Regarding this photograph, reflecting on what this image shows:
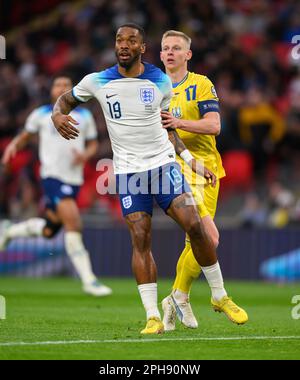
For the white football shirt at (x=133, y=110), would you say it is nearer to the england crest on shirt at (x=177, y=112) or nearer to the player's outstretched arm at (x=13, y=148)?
the england crest on shirt at (x=177, y=112)

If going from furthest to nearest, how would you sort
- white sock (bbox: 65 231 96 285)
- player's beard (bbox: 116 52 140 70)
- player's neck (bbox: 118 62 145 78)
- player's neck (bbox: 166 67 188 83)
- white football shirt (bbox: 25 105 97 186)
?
white football shirt (bbox: 25 105 97 186) < white sock (bbox: 65 231 96 285) < player's neck (bbox: 166 67 188 83) < player's neck (bbox: 118 62 145 78) < player's beard (bbox: 116 52 140 70)

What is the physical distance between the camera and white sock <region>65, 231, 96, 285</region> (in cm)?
1366

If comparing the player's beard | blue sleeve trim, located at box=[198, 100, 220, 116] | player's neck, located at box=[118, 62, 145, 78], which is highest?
the player's beard

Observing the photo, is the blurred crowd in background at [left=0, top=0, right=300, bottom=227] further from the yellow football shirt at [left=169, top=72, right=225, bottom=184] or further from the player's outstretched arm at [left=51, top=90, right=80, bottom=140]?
the player's outstretched arm at [left=51, top=90, right=80, bottom=140]

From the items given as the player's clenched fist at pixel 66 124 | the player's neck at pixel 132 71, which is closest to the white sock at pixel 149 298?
the player's clenched fist at pixel 66 124

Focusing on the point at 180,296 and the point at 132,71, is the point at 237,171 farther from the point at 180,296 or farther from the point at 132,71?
the point at 132,71

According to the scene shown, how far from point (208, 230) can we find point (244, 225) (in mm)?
8533

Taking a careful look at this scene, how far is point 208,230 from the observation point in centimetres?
942

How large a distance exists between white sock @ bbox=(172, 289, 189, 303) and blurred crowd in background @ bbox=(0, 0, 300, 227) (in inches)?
336

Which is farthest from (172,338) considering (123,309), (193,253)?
(123,309)

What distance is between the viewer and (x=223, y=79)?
19656 millimetres

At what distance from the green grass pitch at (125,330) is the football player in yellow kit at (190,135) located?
30 centimetres

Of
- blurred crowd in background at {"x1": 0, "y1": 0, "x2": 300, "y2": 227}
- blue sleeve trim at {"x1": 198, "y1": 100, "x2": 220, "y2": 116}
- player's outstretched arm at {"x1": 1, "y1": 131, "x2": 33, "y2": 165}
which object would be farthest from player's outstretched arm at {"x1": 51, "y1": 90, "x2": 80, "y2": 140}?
blurred crowd in background at {"x1": 0, "y1": 0, "x2": 300, "y2": 227}

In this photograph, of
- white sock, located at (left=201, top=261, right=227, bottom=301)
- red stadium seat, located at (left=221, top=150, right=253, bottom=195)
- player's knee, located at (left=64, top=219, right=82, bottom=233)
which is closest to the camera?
white sock, located at (left=201, top=261, right=227, bottom=301)
